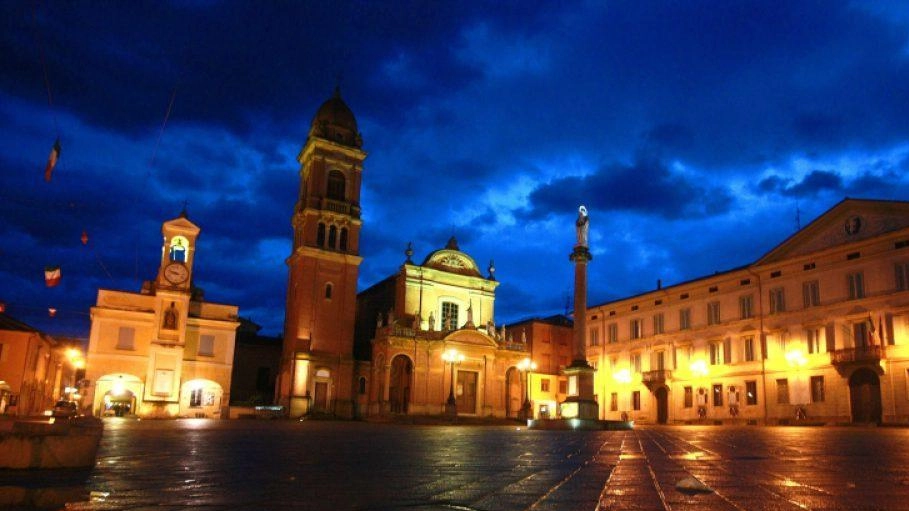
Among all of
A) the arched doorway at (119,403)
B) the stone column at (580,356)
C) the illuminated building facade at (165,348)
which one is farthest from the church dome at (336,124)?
the stone column at (580,356)

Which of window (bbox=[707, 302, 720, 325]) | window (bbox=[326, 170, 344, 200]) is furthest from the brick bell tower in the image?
window (bbox=[707, 302, 720, 325])

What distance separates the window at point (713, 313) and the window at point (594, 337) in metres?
11.1

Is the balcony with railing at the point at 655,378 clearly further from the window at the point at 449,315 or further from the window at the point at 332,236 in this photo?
the window at the point at 332,236

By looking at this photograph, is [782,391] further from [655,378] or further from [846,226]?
[846,226]

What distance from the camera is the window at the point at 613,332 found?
54.0 m

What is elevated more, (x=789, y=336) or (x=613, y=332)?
(x=613, y=332)

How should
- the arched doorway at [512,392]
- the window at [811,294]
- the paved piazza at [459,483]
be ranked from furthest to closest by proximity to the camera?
the arched doorway at [512,392] → the window at [811,294] → the paved piazza at [459,483]

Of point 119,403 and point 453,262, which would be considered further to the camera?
point 453,262

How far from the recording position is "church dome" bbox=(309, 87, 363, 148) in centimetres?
5059

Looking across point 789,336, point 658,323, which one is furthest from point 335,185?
point 789,336

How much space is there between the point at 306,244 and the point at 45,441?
41.7m

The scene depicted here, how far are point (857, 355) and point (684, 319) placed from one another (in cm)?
1333

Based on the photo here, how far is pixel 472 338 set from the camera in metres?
47.6

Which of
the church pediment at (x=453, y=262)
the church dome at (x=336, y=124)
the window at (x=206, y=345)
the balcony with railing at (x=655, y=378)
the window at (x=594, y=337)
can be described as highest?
the church dome at (x=336, y=124)
